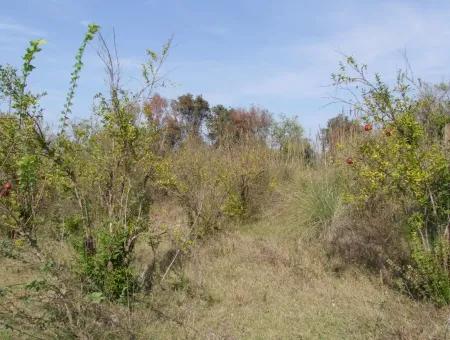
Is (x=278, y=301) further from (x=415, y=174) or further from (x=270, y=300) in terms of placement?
(x=415, y=174)

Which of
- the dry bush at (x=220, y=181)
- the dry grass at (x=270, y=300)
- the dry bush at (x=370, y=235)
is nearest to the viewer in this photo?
the dry grass at (x=270, y=300)

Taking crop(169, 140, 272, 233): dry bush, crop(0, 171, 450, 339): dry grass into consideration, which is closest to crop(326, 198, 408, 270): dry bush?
crop(0, 171, 450, 339): dry grass

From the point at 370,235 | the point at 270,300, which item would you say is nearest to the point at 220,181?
the point at 370,235

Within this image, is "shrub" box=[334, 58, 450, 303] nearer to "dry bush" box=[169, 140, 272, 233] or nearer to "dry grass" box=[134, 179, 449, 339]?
"dry grass" box=[134, 179, 449, 339]

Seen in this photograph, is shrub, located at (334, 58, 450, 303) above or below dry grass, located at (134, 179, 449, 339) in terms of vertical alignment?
above

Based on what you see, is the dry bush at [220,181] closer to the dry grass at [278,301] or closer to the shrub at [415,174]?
the dry grass at [278,301]

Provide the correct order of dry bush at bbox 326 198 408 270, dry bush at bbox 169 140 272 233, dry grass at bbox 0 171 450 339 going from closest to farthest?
1. dry grass at bbox 0 171 450 339
2. dry bush at bbox 326 198 408 270
3. dry bush at bbox 169 140 272 233

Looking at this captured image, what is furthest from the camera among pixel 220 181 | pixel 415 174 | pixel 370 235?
pixel 220 181

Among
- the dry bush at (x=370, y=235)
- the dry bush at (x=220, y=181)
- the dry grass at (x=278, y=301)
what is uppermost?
the dry bush at (x=220, y=181)

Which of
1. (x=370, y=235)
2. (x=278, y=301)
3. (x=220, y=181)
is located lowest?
(x=278, y=301)

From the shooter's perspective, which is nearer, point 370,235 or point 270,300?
point 270,300

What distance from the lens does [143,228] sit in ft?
20.4

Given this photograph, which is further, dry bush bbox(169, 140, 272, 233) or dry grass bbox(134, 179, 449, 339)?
dry bush bbox(169, 140, 272, 233)

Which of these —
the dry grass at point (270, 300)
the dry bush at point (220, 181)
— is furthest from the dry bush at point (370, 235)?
the dry bush at point (220, 181)
